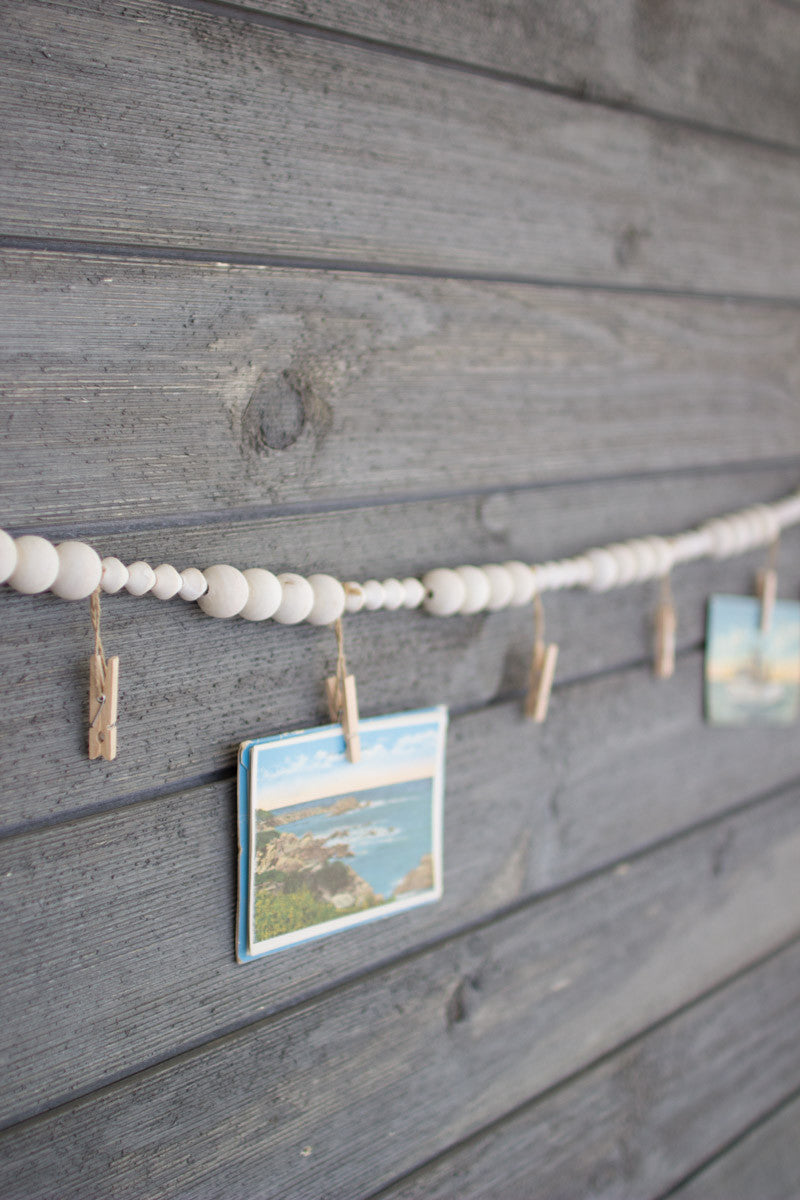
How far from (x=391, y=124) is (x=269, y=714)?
0.40 meters

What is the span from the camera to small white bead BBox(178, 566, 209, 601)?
20.5 inches

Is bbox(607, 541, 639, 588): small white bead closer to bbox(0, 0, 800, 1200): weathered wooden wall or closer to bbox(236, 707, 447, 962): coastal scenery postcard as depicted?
bbox(0, 0, 800, 1200): weathered wooden wall

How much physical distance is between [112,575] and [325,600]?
0.46 feet

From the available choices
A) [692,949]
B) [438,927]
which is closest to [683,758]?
[692,949]

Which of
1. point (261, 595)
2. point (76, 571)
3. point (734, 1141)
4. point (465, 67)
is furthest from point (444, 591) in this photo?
point (734, 1141)

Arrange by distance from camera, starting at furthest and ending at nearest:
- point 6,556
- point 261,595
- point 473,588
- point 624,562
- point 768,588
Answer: point 768,588
point 624,562
point 473,588
point 261,595
point 6,556

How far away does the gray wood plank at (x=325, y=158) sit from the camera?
0.48 metres

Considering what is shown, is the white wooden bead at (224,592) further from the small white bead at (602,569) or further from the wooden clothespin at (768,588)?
the wooden clothespin at (768,588)

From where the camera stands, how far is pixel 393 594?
2.00ft

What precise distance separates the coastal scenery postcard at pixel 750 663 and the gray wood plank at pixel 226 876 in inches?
1.2

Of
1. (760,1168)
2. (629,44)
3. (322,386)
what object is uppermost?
(629,44)

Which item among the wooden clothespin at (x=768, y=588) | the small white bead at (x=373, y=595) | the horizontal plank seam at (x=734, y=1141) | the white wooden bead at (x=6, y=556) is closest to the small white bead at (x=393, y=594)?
the small white bead at (x=373, y=595)

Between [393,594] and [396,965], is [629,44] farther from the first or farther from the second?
[396,965]

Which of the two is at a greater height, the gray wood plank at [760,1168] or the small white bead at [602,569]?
the small white bead at [602,569]
